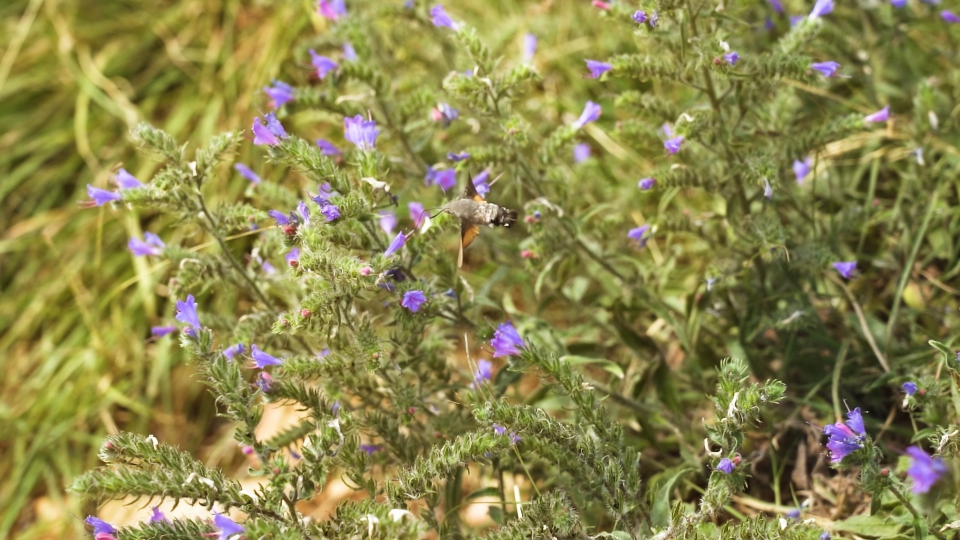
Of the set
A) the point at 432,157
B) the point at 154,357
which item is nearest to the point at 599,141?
the point at 432,157

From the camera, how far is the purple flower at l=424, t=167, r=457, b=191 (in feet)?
9.44

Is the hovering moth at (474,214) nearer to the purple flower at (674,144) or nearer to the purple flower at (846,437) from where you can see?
the purple flower at (674,144)

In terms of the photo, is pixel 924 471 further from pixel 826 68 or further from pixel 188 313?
pixel 188 313

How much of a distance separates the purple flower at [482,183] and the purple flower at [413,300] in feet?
1.21

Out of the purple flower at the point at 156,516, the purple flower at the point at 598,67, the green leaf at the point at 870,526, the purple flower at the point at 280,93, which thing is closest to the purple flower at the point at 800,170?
the purple flower at the point at 598,67

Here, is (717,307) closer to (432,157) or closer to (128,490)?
(432,157)

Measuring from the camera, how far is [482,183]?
2693 millimetres

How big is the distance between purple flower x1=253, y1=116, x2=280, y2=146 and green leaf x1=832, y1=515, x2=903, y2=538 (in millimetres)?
1933

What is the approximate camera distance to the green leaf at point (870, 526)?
226 centimetres

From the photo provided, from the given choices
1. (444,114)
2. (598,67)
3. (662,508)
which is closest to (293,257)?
(444,114)

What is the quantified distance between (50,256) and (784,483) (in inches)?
166

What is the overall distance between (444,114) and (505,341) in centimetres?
101

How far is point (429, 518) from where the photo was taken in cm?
227

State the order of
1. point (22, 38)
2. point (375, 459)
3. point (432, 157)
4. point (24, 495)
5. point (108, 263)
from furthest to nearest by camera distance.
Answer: point (22, 38), point (108, 263), point (24, 495), point (432, 157), point (375, 459)
